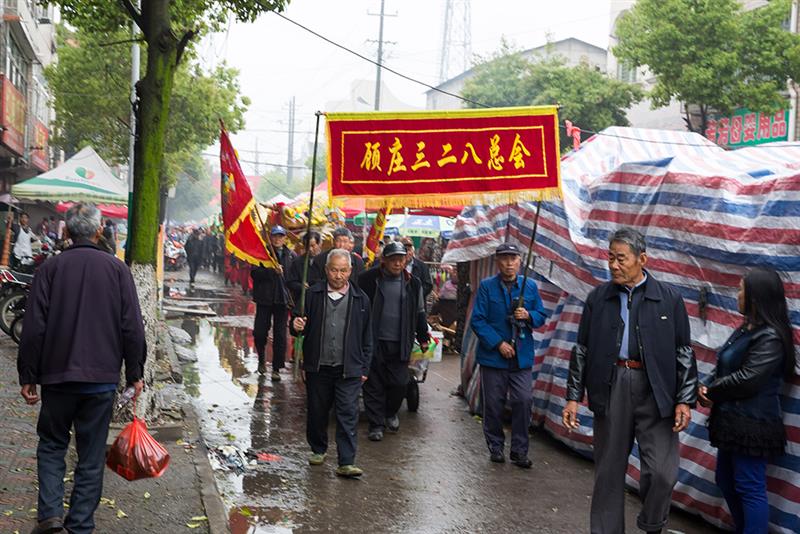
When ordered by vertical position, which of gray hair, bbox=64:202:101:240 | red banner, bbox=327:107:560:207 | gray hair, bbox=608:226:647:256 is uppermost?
red banner, bbox=327:107:560:207

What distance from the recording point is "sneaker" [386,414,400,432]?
9.00 metres

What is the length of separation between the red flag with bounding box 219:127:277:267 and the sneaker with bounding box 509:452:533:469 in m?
3.60

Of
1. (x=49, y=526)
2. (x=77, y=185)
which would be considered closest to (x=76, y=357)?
(x=49, y=526)

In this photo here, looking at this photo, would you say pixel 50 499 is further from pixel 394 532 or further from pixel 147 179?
pixel 147 179

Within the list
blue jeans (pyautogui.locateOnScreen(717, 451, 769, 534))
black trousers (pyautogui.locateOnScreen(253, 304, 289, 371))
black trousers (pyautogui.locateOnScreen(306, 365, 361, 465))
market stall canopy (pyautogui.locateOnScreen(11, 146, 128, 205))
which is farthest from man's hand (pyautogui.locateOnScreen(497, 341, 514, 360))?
market stall canopy (pyautogui.locateOnScreen(11, 146, 128, 205))

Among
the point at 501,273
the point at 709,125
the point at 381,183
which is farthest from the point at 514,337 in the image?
the point at 709,125

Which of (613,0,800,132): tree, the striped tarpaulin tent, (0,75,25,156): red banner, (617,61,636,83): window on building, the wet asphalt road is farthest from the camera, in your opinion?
(617,61,636,83): window on building

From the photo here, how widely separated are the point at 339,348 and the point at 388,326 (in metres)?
1.71

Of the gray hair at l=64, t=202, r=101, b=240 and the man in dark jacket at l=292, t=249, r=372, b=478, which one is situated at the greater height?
the gray hair at l=64, t=202, r=101, b=240

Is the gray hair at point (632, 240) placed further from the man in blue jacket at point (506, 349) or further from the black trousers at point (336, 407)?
the black trousers at point (336, 407)

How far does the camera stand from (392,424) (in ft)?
29.6

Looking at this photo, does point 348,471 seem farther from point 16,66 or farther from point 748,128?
point 16,66

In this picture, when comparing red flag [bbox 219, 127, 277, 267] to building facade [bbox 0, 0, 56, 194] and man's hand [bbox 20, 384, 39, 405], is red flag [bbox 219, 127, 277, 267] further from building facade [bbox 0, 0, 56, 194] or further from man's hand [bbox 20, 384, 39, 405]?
building facade [bbox 0, 0, 56, 194]

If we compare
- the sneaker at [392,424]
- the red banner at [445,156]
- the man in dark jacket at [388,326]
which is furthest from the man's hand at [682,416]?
the sneaker at [392,424]
